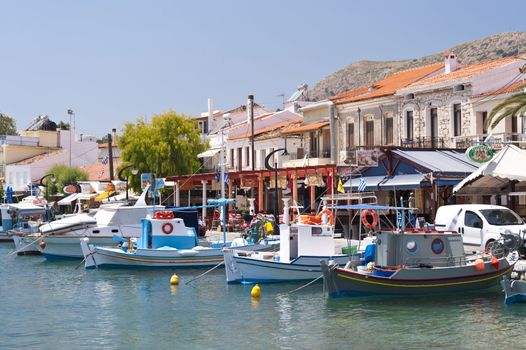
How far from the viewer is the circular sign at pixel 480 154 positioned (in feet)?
94.5

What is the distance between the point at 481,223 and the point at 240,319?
10732 mm

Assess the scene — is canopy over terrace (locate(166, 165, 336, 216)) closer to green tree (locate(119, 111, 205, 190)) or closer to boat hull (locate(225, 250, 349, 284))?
green tree (locate(119, 111, 205, 190))

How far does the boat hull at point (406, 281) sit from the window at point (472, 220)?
437cm

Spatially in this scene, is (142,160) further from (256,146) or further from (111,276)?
(111,276)

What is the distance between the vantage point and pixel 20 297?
26469 millimetres

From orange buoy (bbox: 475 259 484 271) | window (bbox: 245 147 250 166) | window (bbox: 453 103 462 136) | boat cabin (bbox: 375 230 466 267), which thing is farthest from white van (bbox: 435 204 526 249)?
window (bbox: 245 147 250 166)

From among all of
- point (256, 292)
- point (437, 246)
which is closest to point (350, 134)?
point (256, 292)

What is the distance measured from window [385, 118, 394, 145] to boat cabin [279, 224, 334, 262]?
21.3 metres

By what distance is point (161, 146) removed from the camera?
205 ft

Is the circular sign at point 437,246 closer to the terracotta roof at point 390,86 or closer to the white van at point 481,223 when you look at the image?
the white van at point 481,223

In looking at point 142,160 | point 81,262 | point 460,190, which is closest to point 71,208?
point 142,160

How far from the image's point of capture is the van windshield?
2795cm

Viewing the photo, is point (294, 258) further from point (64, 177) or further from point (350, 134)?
point (64, 177)

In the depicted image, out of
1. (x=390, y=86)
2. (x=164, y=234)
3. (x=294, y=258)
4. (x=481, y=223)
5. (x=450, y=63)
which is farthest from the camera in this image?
(x=390, y=86)
